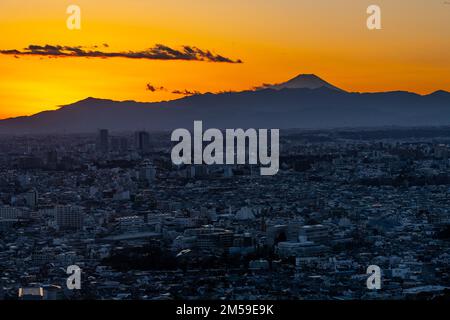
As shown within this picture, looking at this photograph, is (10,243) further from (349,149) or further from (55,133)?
(55,133)

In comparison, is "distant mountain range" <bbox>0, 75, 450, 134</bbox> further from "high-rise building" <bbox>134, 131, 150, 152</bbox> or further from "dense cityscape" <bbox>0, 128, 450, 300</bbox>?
"dense cityscape" <bbox>0, 128, 450, 300</bbox>

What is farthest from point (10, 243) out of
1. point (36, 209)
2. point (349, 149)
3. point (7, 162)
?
point (349, 149)

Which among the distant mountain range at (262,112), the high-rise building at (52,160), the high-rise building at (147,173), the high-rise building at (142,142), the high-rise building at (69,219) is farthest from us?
the distant mountain range at (262,112)

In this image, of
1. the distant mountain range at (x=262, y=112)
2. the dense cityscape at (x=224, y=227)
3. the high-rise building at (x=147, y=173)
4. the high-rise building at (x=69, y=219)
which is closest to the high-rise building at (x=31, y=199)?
the dense cityscape at (x=224, y=227)

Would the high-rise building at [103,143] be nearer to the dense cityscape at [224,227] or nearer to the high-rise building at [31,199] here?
the dense cityscape at [224,227]

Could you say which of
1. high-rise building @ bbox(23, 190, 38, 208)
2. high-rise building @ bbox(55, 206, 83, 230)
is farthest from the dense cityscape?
high-rise building @ bbox(23, 190, 38, 208)

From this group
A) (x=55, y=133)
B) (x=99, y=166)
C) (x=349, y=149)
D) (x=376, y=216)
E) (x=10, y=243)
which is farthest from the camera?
(x=55, y=133)
